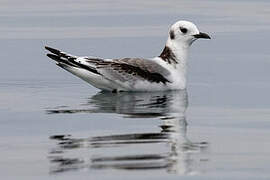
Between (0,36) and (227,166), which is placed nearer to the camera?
(227,166)

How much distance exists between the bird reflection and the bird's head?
360 centimetres

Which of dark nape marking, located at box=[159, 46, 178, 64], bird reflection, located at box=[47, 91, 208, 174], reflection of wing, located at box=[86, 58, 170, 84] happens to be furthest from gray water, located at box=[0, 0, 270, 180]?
dark nape marking, located at box=[159, 46, 178, 64]

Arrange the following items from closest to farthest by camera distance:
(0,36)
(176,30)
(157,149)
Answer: (157,149) → (176,30) → (0,36)

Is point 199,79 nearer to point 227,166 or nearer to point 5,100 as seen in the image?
point 5,100

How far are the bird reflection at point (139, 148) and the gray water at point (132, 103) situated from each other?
0.01 meters

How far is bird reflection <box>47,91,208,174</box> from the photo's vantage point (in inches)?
471

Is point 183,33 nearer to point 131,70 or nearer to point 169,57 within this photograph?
point 169,57

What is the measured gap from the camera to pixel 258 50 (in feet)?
75.9

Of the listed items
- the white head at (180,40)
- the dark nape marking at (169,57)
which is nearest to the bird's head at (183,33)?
the white head at (180,40)

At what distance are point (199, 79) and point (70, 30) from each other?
22.4 feet

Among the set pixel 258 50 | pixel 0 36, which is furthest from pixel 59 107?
pixel 0 36

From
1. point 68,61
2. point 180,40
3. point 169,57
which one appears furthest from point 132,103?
point 180,40

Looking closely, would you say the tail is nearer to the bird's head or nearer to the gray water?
the gray water

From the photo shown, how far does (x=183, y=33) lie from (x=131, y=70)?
163 centimetres
